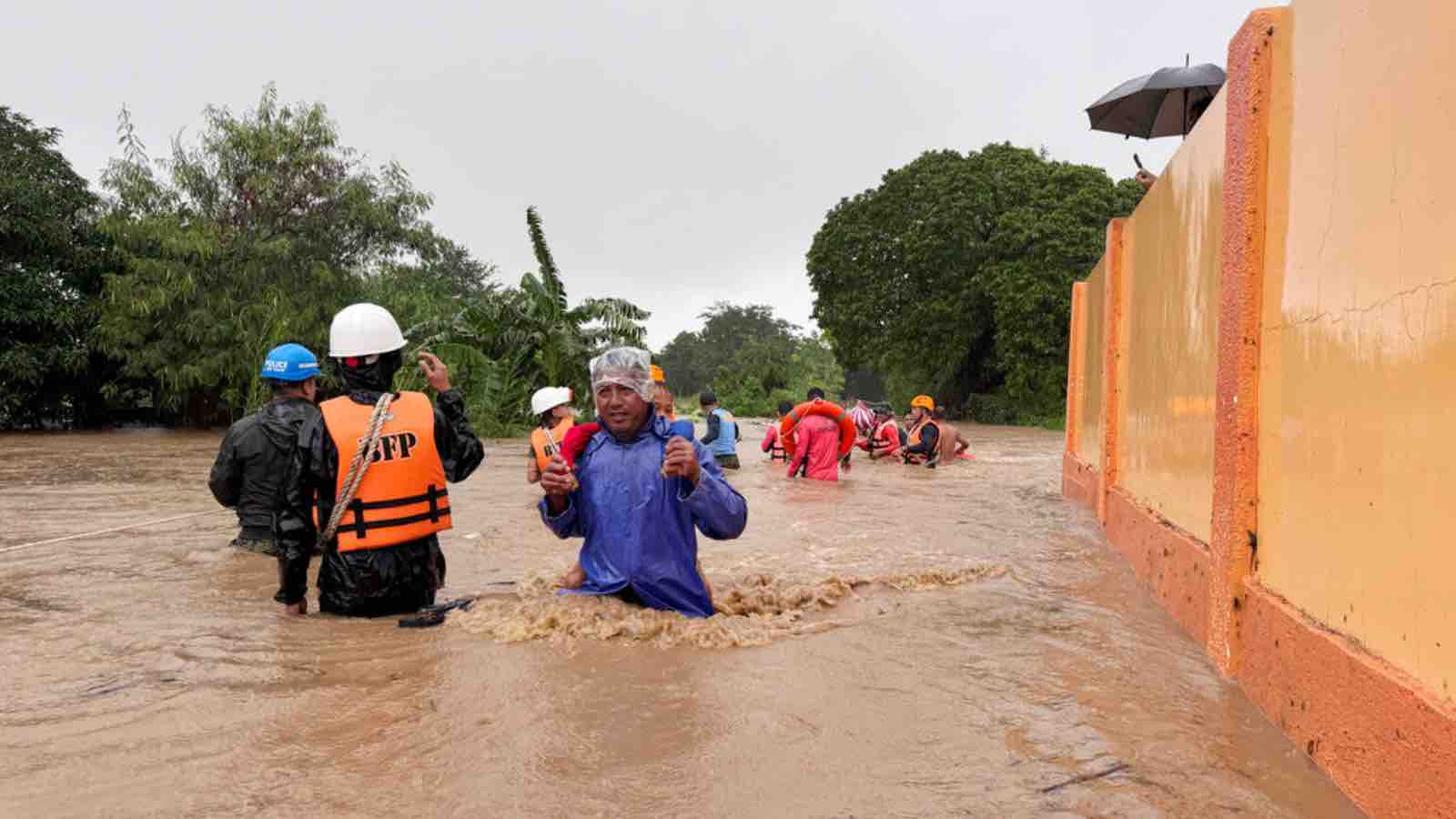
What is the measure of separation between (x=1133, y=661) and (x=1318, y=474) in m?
1.45

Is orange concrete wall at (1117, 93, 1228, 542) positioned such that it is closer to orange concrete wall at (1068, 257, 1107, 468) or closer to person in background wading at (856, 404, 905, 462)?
orange concrete wall at (1068, 257, 1107, 468)

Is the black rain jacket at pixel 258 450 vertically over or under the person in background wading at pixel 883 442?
over

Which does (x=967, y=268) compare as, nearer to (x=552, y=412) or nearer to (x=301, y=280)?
(x=301, y=280)

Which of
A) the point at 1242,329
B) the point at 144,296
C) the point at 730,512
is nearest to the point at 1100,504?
the point at 1242,329

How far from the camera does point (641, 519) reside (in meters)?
4.50

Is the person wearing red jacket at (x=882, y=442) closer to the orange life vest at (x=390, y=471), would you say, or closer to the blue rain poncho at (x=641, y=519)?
the blue rain poncho at (x=641, y=519)

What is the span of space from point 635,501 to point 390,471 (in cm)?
116

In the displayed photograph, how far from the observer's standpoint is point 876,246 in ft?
109

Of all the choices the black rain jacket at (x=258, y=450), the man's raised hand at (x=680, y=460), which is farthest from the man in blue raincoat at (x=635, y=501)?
the black rain jacket at (x=258, y=450)

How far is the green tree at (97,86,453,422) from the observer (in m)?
23.5

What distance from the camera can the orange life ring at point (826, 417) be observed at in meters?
13.1

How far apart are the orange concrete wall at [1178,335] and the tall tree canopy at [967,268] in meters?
22.5

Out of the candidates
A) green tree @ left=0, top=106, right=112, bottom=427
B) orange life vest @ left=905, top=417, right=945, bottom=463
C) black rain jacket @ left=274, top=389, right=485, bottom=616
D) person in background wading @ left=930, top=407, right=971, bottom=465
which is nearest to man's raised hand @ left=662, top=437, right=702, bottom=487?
black rain jacket @ left=274, top=389, right=485, bottom=616

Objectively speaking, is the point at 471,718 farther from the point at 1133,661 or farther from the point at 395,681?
the point at 1133,661
